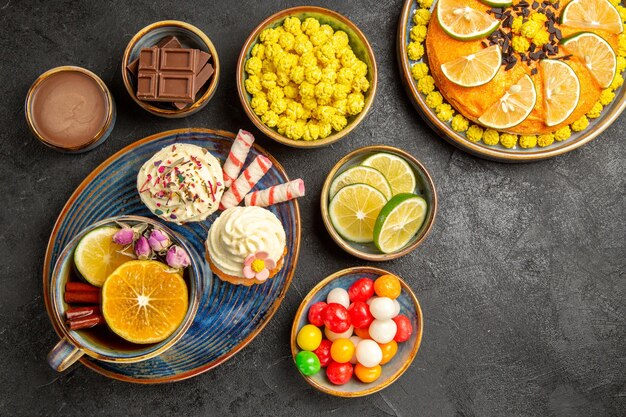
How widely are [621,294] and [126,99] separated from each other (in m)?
2.83

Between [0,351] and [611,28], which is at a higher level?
[611,28]

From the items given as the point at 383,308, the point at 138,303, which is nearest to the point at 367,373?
the point at 383,308

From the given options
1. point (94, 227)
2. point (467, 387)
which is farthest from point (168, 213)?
point (467, 387)

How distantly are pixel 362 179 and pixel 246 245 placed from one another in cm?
71

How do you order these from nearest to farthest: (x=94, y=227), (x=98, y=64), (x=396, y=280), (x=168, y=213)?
1. (x=94, y=227)
2. (x=168, y=213)
3. (x=396, y=280)
4. (x=98, y=64)

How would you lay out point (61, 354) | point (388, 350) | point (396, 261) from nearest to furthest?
point (61, 354) → point (388, 350) → point (396, 261)

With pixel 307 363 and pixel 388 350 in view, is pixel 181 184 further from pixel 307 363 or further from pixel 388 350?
pixel 388 350

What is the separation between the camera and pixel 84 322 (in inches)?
85.2

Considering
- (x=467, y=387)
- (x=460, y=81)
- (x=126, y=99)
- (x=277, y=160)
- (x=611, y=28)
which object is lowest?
(x=467, y=387)

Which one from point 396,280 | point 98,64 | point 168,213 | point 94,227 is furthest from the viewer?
point 98,64

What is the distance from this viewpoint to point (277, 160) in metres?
2.75

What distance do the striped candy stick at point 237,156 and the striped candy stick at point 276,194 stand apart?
127 millimetres

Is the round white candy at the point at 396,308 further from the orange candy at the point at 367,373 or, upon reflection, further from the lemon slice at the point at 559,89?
the lemon slice at the point at 559,89

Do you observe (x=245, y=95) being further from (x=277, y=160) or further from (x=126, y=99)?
(x=126, y=99)
